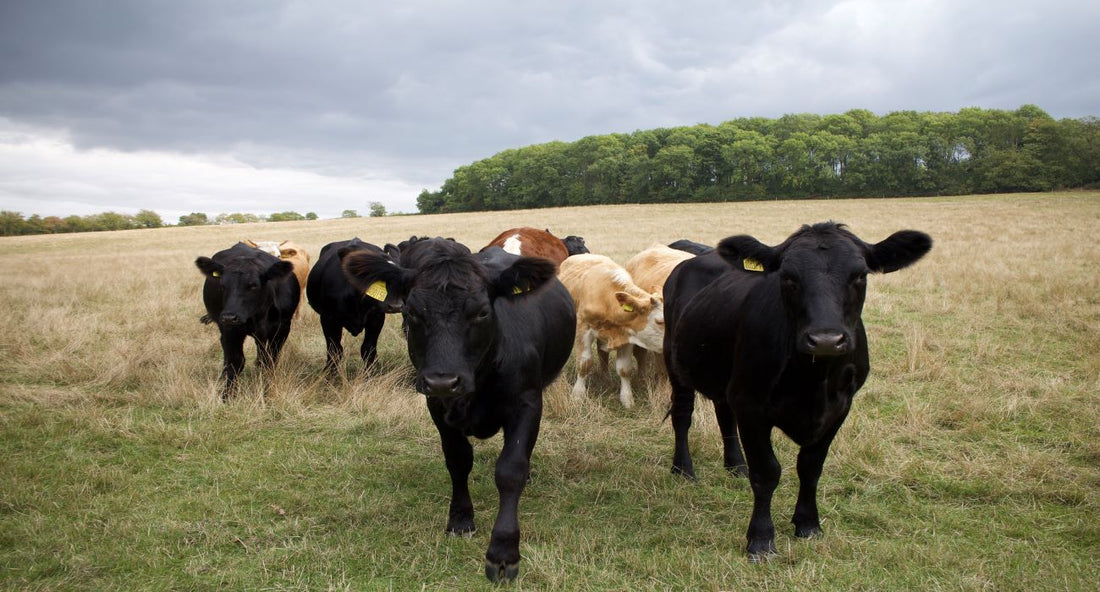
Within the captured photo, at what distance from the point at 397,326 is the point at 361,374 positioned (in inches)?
140

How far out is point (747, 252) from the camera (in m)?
3.71

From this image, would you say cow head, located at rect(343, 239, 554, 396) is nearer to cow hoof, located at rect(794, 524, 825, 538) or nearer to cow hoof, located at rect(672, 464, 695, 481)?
cow hoof, located at rect(672, 464, 695, 481)

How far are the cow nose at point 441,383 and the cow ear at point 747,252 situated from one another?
170cm

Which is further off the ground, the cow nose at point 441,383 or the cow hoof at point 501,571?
the cow nose at point 441,383

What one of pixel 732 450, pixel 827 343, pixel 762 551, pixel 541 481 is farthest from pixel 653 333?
pixel 827 343

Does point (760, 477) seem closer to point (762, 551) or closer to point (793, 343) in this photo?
point (762, 551)

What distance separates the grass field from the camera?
3.62m

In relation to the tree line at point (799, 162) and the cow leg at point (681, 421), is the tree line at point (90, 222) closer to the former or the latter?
→ the tree line at point (799, 162)

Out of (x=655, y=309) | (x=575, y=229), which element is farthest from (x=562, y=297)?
(x=575, y=229)

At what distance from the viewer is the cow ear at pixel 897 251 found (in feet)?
11.5

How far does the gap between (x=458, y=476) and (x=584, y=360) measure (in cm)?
362

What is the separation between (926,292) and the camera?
1249 centimetres

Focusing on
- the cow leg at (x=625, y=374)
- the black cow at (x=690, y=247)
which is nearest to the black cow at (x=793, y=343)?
the cow leg at (x=625, y=374)

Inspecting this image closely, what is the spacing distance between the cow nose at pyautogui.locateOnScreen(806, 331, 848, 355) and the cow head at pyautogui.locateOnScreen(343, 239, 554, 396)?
1.54 meters
